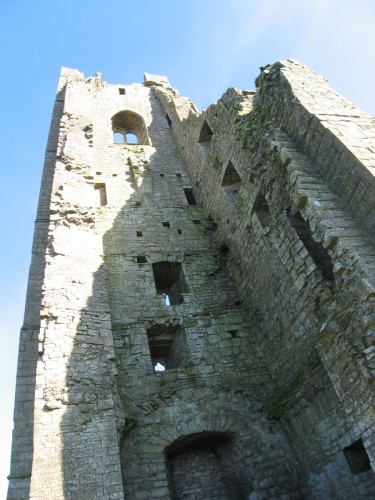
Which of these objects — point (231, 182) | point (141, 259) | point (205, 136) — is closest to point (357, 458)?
point (141, 259)

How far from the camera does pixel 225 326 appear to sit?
951 cm

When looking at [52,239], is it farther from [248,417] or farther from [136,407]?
[248,417]

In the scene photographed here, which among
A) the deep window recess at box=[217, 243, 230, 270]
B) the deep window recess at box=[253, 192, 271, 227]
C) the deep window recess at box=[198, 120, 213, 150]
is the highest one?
the deep window recess at box=[198, 120, 213, 150]

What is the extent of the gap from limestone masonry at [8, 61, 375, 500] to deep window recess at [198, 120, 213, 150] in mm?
977

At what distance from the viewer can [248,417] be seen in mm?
8094

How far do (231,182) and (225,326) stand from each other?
409 centimetres

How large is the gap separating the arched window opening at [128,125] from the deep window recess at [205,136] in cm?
452

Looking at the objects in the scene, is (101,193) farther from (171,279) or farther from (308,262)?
(308,262)

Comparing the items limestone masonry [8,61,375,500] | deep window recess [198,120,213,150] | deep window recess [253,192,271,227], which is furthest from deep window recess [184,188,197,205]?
deep window recess [253,192,271,227]

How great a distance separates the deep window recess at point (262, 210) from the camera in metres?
9.11

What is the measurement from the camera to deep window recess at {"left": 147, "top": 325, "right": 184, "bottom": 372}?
367 inches

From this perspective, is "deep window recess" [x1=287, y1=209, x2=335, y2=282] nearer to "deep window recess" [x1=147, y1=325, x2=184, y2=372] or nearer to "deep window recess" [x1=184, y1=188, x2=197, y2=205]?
"deep window recess" [x1=147, y1=325, x2=184, y2=372]

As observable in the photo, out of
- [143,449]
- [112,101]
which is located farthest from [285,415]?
[112,101]

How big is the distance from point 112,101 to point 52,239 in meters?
11.1
